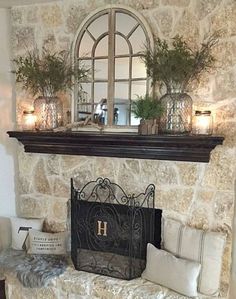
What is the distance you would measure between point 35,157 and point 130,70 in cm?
122

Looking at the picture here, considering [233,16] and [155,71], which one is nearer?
[233,16]

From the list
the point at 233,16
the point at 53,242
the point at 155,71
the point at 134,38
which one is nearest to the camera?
the point at 233,16

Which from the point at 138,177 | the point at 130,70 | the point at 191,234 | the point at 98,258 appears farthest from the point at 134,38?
the point at 98,258

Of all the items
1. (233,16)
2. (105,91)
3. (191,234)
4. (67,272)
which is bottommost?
(67,272)

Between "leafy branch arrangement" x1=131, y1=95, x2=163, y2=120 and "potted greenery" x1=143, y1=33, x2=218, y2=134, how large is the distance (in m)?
0.06

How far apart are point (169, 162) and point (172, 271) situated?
33.1 inches

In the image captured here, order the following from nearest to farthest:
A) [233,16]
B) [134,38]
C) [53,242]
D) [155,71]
A: [233,16] → [155,71] → [134,38] → [53,242]

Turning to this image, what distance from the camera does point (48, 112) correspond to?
3025mm

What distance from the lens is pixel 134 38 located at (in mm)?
2842

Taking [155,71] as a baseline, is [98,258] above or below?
below

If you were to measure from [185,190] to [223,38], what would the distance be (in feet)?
3.96

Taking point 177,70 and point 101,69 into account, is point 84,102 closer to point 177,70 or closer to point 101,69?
point 101,69

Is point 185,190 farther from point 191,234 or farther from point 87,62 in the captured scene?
point 87,62

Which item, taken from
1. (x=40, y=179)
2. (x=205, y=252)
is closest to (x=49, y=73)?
(x=40, y=179)
